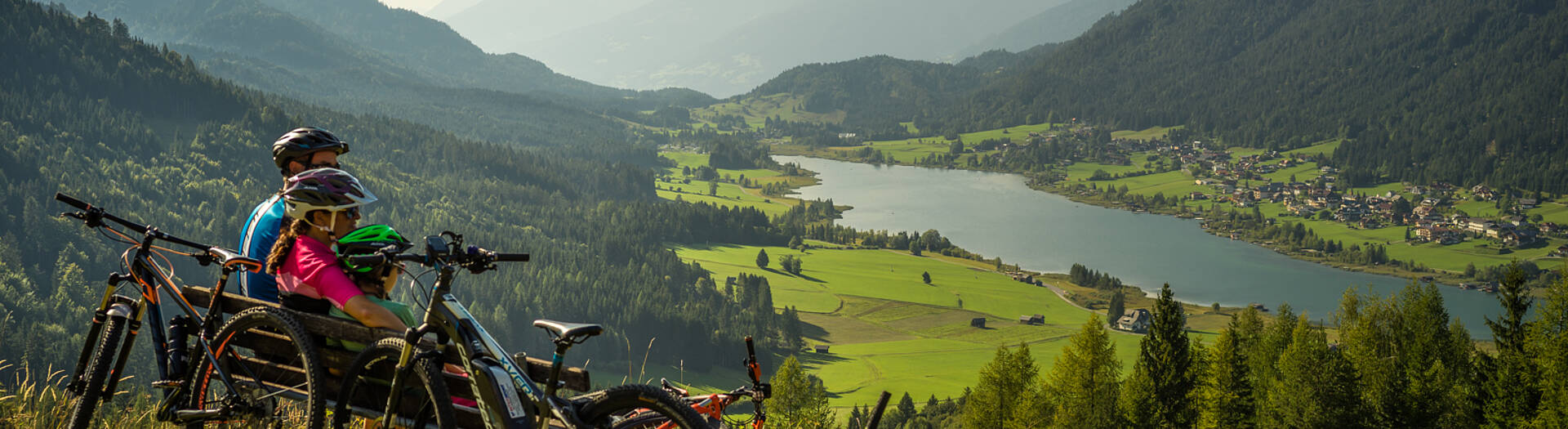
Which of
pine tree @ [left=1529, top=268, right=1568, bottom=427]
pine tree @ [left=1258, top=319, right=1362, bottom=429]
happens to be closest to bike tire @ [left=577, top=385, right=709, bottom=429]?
pine tree @ [left=1529, top=268, right=1568, bottom=427]

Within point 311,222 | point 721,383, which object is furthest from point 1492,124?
point 311,222

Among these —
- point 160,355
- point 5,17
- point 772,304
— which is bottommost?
point 772,304

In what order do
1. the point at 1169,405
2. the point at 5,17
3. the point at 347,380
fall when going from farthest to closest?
1. the point at 5,17
2. the point at 1169,405
3. the point at 347,380

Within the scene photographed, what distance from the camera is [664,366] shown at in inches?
3686

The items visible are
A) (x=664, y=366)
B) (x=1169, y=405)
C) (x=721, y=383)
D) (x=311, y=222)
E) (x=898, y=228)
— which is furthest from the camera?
(x=898, y=228)

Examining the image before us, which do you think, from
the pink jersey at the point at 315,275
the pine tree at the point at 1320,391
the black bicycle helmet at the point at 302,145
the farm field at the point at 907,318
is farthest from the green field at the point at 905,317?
the pink jersey at the point at 315,275

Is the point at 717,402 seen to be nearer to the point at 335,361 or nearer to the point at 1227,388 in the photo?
the point at 335,361

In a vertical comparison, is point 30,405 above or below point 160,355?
below

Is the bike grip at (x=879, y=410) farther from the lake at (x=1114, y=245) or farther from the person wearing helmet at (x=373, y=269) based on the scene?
the lake at (x=1114, y=245)

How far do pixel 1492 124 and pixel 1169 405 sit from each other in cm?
19366

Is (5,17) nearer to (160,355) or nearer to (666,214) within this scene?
(666,214)

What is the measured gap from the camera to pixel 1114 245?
129125mm

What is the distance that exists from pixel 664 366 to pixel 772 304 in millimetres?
14419

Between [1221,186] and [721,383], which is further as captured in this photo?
[1221,186]
